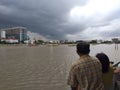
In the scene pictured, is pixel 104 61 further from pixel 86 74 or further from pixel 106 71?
pixel 86 74

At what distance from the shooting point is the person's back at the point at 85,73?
4117 mm

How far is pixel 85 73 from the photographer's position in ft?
13.6

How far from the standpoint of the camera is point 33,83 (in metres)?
15.5

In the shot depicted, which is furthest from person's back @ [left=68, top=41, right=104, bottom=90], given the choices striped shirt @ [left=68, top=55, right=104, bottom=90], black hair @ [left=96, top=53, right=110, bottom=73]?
black hair @ [left=96, top=53, right=110, bottom=73]

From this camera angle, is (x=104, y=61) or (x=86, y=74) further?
(x=104, y=61)

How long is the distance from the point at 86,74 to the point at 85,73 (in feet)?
0.08

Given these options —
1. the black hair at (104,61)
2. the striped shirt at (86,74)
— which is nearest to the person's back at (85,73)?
the striped shirt at (86,74)

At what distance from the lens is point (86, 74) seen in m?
4.16

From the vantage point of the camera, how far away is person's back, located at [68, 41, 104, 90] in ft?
13.5

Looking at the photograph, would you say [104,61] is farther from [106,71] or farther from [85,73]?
[85,73]

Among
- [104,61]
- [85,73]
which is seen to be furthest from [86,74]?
[104,61]

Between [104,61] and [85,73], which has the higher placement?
[104,61]

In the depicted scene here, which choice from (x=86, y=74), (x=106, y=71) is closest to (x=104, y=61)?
(x=106, y=71)

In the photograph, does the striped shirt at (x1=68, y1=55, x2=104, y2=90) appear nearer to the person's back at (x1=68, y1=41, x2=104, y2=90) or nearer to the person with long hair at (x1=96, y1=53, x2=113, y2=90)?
the person's back at (x1=68, y1=41, x2=104, y2=90)
